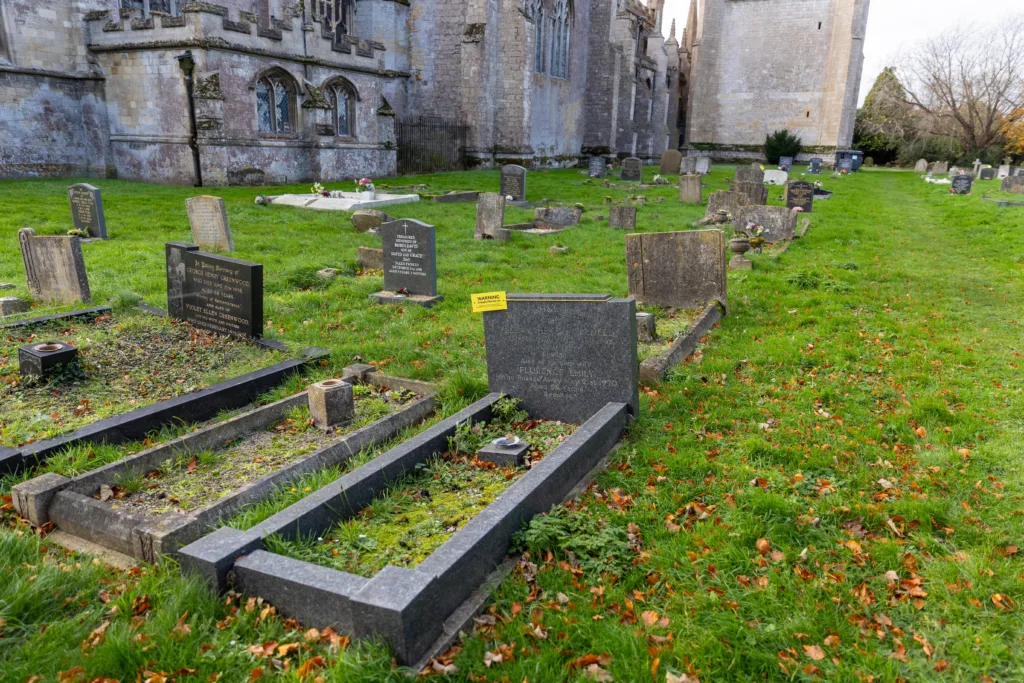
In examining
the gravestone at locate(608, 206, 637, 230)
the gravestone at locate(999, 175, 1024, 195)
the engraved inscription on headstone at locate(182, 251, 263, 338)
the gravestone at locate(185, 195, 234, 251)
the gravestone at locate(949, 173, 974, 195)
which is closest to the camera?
the engraved inscription on headstone at locate(182, 251, 263, 338)

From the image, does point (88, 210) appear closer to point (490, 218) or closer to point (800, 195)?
point (490, 218)

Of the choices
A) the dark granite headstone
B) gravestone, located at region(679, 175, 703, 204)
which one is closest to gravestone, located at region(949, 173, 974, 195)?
gravestone, located at region(679, 175, 703, 204)

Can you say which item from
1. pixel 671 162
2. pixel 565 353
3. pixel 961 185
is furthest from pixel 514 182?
pixel 961 185

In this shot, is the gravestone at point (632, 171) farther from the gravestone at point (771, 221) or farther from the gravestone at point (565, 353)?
the gravestone at point (565, 353)

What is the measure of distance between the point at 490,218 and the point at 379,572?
10.7m

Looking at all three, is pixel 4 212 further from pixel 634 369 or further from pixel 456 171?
pixel 456 171

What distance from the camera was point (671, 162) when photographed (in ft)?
107

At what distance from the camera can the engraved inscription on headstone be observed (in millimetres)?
6746

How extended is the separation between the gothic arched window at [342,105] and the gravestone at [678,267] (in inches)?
687

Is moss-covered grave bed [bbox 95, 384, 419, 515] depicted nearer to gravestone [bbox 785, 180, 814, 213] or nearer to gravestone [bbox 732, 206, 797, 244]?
gravestone [bbox 732, 206, 797, 244]

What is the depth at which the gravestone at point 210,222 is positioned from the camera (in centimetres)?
1138

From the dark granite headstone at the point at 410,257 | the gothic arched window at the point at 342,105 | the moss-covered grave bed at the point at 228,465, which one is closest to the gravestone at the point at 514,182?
the gothic arched window at the point at 342,105

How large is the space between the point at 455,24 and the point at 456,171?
5.78 m

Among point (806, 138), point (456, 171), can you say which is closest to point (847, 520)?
point (456, 171)
